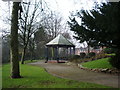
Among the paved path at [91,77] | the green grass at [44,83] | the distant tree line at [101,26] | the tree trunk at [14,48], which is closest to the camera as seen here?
the green grass at [44,83]

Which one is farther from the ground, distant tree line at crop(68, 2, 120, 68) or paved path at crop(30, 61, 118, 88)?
distant tree line at crop(68, 2, 120, 68)

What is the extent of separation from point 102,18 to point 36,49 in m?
37.5

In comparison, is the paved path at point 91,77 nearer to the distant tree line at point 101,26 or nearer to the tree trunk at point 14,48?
the distant tree line at point 101,26

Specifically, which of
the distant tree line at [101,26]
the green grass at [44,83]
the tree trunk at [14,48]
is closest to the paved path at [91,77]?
the green grass at [44,83]

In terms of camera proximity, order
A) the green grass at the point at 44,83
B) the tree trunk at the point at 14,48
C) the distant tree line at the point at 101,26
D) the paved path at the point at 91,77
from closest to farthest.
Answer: the green grass at the point at 44,83 < the paved path at the point at 91,77 < the distant tree line at the point at 101,26 < the tree trunk at the point at 14,48

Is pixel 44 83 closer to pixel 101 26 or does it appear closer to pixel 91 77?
pixel 91 77

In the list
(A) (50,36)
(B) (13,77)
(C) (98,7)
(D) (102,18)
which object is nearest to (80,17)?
(C) (98,7)

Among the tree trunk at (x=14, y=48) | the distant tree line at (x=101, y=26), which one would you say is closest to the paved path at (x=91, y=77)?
the distant tree line at (x=101, y=26)

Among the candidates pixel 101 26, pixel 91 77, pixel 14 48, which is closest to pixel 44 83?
pixel 91 77

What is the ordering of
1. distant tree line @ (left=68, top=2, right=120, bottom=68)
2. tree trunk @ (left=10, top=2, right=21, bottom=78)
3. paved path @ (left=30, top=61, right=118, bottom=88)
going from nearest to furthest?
paved path @ (left=30, top=61, right=118, bottom=88)
distant tree line @ (left=68, top=2, right=120, bottom=68)
tree trunk @ (left=10, top=2, right=21, bottom=78)

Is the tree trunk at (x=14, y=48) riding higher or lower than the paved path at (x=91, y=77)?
higher

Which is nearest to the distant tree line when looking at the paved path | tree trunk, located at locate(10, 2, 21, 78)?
the paved path

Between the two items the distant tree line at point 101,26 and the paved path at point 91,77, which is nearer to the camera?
the paved path at point 91,77

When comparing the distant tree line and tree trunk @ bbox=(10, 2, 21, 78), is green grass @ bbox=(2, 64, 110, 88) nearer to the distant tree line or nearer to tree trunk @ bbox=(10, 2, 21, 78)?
tree trunk @ bbox=(10, 2, 21, 78)
